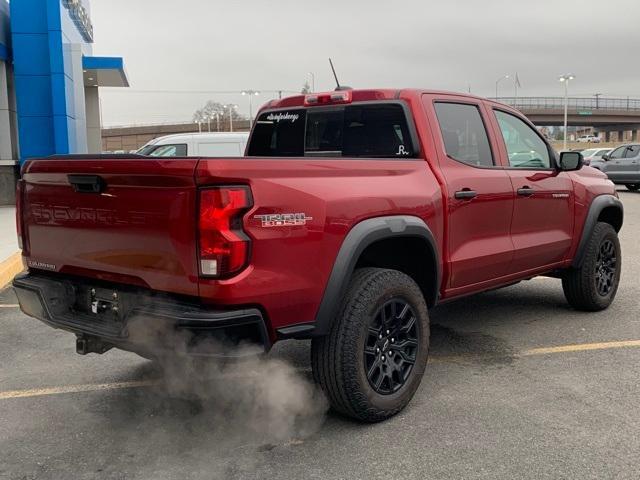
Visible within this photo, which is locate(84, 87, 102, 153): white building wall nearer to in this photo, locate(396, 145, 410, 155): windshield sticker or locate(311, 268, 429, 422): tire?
locate(396, 145, 410, 155): windshield sticker

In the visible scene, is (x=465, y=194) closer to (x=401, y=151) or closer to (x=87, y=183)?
(x=401, y=151)

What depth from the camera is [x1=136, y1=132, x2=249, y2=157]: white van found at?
1371 cm

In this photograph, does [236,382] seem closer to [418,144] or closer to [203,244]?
[203,244]

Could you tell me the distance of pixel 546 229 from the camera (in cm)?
493

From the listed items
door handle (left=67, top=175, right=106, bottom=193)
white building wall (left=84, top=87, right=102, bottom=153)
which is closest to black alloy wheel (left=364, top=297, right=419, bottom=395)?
door handle (left=67, top=175, right=106, bottom=193)

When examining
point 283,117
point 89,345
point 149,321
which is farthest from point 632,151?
point 149,321

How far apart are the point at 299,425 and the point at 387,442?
51 cm

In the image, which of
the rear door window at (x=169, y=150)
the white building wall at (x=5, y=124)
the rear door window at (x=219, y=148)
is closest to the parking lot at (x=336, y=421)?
the rear door window at (x=169, y=150)

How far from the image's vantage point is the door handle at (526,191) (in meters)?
4.58

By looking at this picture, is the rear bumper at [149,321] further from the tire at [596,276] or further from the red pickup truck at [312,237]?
the tire at [596,276]

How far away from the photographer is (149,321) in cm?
286

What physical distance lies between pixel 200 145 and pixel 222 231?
457 inches

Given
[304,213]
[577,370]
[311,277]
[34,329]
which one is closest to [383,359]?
[311,277]

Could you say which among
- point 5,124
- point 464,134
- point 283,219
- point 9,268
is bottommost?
point 9,268
